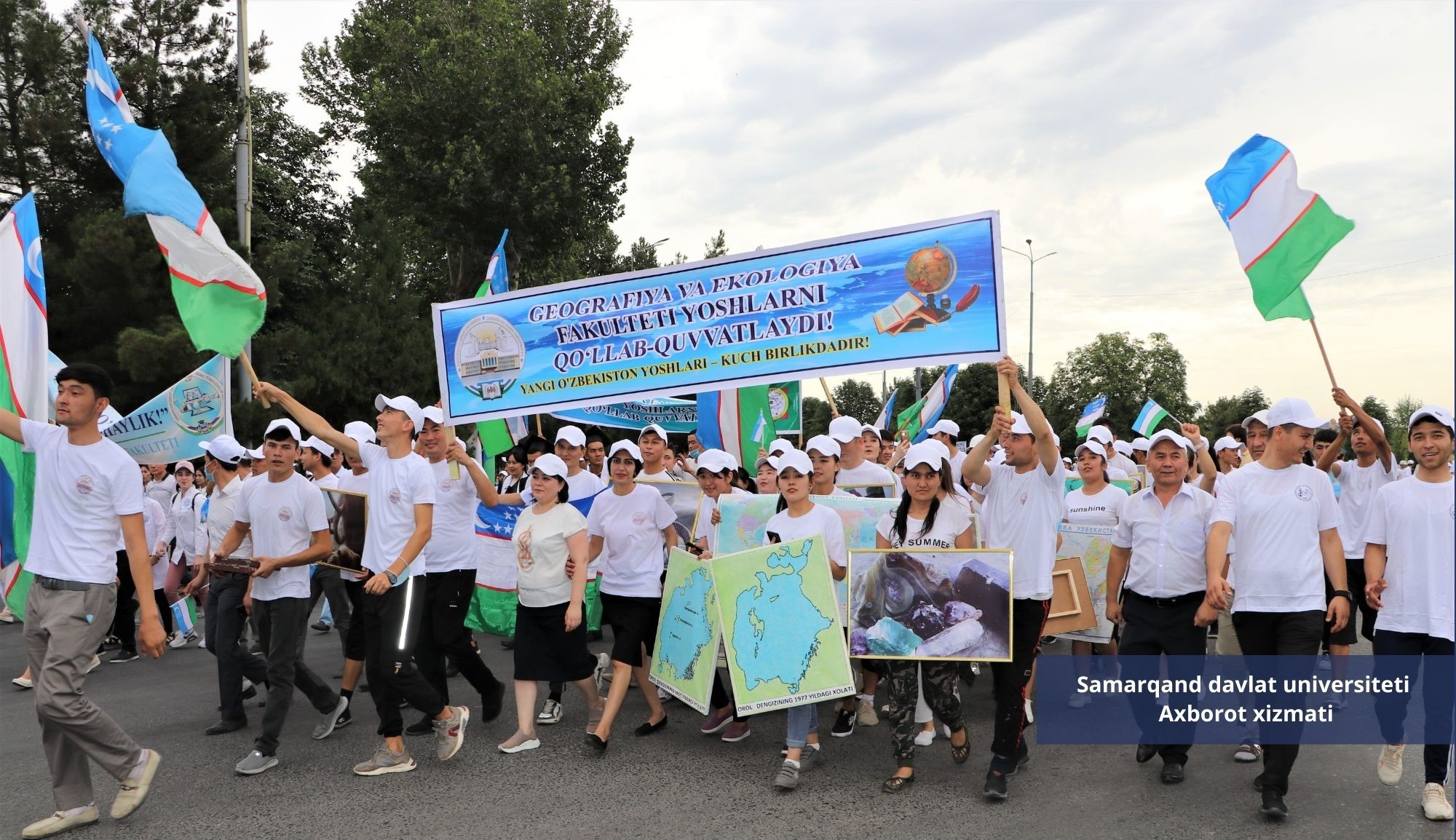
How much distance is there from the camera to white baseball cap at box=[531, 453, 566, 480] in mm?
6359

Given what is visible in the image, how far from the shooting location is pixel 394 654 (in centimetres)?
575

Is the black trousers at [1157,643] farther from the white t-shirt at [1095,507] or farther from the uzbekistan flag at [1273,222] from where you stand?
the uzbekistan flag at [1273,222]

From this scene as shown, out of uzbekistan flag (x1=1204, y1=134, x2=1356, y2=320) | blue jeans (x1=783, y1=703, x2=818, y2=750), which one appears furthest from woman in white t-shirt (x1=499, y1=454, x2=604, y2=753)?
uzbekistan flag (x1=1204, y1=134, x2=1356, y2=320)

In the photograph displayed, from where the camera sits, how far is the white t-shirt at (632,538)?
21.6ft

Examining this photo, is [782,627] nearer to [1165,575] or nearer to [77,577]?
Result: [1165,575]

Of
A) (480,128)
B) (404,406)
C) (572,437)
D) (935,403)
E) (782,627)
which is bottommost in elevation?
(782,627)

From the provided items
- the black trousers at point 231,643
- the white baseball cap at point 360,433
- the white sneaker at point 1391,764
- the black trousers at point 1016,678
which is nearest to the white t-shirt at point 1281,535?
the white sneaker at point 1391,764

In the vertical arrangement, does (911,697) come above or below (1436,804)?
above

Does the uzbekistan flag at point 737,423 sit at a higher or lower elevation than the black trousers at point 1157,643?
higher

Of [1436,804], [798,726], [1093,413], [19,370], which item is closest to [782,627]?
[798,726]

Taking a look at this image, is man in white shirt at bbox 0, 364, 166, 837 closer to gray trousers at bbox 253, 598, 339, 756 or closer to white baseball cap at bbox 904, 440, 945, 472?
gray trousers at bbox 253, 598, 339, 756

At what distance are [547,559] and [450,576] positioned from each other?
0.76m

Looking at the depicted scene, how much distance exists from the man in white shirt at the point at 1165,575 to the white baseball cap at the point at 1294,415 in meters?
0.53

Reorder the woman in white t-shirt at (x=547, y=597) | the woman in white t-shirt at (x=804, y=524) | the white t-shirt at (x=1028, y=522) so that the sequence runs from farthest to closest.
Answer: the woman in white t-shirt at (x=547, y=597)
the woman in white t-shirt at (x=804, y=524)
the white t-shirt at (x=1028, y=522)
